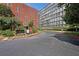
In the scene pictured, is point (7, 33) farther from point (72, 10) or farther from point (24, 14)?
point (72, 10)

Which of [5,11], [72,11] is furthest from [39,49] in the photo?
[5,11]

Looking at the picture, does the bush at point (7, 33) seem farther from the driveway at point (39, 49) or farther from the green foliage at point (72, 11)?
the driveway at point (39, 49)

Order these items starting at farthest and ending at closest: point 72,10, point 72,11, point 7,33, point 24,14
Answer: point 24,14
point 7,33
point 72,11
point 72,10

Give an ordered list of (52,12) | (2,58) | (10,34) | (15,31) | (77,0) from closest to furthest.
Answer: (2,58) → (77,0) → (52,12) → (10,34) → (15,31)

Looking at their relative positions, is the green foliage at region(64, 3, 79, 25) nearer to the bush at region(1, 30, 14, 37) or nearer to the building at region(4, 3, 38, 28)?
the building at region(4, 3, 38, 28)

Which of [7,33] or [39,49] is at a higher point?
[7,33]

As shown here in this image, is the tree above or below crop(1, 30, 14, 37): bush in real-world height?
above

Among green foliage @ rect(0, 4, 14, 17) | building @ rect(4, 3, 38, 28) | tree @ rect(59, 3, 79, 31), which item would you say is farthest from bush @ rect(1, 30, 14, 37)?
tree @ rect(59, 3, 79, 31)

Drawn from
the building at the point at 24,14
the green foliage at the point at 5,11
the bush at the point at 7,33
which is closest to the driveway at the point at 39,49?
the bush at the point at 7,33

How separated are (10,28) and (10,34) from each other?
1390 mm

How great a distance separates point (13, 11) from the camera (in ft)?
47.8

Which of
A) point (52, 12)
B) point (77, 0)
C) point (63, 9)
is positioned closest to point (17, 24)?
point (63, 9)

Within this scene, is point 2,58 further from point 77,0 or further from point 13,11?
point 13,11

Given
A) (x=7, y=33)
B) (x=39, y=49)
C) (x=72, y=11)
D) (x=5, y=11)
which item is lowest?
(x=39, y=49)
